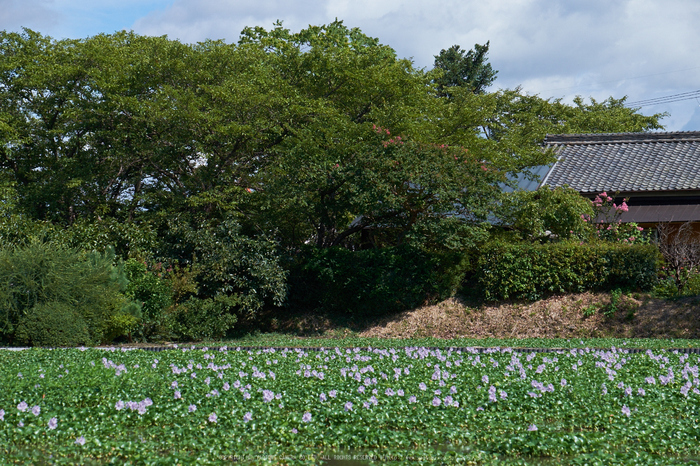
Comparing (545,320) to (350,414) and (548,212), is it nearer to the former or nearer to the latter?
(548,212)

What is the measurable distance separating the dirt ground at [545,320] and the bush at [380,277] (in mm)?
442

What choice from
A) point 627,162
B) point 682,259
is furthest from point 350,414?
point 627,162

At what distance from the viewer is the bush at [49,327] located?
44.1 feet

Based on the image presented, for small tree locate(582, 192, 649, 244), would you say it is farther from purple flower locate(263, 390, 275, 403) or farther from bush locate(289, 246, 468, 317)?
purple flower locate(263, 390, 275, 403)

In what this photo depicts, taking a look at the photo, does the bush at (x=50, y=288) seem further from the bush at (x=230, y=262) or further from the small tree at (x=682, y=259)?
the small tree at (x=682, y=259)

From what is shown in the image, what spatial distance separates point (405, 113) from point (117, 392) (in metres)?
14.3

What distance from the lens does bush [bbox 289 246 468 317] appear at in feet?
61.5

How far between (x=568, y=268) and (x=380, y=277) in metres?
5.11

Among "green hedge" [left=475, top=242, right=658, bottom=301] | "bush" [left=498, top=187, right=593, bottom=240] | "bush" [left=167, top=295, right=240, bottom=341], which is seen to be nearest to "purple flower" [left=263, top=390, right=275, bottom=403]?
"bush" [left=167, top=295, right=240, bottom=341]

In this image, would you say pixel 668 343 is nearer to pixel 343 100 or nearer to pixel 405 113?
pixel 405 113

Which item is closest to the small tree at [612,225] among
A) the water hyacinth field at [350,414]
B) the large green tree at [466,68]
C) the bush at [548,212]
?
the bush at [548,212]

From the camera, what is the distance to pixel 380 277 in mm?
18875

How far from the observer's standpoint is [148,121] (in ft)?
65.9

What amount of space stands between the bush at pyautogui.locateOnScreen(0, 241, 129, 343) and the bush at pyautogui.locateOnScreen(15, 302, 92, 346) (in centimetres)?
5
